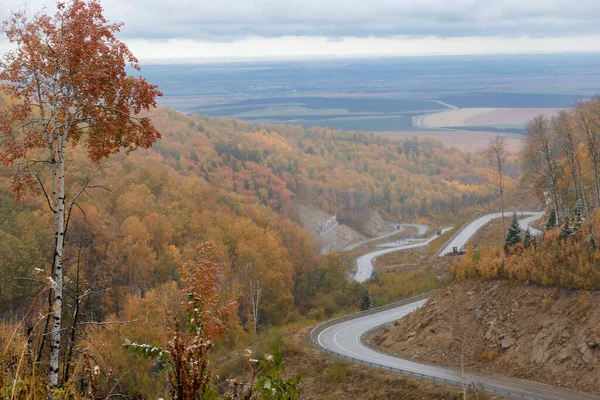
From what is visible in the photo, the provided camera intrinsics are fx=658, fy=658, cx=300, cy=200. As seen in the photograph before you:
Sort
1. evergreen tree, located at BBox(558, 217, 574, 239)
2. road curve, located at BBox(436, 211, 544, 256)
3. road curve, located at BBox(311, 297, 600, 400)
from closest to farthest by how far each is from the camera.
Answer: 1. road curve, located at BBox(311, 297, 600, 400)
2. evergreen tree, located at BBox(558, 217, 574, 239)
3. road curve, located at BBox(436, 211, 544, 256)

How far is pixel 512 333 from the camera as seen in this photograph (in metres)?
26.0

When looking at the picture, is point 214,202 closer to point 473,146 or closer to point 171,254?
point 171,254

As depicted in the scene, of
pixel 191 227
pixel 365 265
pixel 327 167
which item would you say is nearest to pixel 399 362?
pixel 191 227

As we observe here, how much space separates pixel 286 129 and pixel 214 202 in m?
99.1

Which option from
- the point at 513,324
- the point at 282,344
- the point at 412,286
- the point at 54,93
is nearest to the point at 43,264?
the point at 282,344

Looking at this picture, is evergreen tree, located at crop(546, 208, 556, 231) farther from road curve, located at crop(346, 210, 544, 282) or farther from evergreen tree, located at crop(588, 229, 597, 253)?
road curve, located at crop(346, 210, 544, 282)

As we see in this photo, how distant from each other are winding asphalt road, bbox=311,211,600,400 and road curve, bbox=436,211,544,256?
18639 mm

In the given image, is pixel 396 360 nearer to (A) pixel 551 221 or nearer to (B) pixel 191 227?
(A) pixel 551 221

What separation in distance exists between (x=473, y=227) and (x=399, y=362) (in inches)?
1647

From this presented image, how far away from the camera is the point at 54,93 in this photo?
9461 millimetres

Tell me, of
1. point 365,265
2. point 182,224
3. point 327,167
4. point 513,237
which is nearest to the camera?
point 513,237

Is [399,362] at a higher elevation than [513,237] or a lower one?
lower

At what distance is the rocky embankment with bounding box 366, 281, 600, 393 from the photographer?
23219 millimetres

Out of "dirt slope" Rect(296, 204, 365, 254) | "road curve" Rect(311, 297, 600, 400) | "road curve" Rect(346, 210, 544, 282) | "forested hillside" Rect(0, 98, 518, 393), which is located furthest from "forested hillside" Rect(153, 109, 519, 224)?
"road curve" Rect(311, 297, 600, 400)
